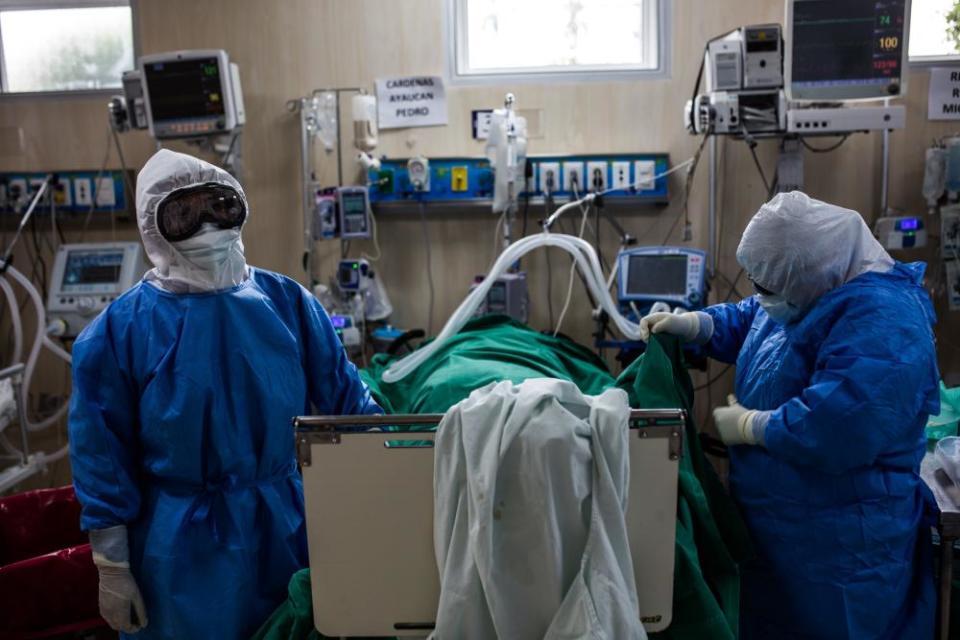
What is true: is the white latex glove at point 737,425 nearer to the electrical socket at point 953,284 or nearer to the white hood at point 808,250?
the white hood at point 808,250

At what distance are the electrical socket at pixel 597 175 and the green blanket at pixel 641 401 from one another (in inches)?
33.5

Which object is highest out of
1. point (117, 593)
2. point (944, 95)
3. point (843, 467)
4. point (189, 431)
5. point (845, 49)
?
point (845, 49)

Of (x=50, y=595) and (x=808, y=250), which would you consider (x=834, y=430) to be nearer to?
(x=808, y=250)

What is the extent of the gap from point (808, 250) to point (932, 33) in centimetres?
267

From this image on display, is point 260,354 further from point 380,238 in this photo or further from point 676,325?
point 380,238

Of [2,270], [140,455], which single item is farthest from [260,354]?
[2,270]

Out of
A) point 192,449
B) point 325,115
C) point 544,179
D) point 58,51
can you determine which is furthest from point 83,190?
Answer: point 192,449

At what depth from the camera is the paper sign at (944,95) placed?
12.4ft

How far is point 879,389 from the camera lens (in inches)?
69.7

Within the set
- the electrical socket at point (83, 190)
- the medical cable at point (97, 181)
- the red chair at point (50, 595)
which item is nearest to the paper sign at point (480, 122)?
the medical cable at point (97, 181)

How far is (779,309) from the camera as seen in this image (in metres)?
2.00

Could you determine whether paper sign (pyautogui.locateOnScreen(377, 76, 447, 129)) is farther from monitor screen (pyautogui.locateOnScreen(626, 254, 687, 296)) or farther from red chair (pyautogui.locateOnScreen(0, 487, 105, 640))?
red chair (pyautogui.locateOnScreen(0, 487, 105, 640))

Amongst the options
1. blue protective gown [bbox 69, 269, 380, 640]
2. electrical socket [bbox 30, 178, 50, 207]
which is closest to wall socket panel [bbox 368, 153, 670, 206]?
electrical socket [bbox 30, 178, 50, 207]

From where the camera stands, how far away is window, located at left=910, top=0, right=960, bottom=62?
12.6ft
